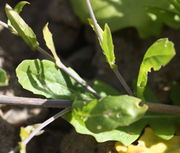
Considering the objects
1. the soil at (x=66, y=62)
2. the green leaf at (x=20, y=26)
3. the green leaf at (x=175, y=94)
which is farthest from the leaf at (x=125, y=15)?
the green leaf at (x=20, y=26)

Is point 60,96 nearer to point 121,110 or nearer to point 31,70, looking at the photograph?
point 31,70

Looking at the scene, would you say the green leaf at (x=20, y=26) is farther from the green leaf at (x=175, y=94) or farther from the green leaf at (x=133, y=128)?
the green leaf at (x=175, y=94)

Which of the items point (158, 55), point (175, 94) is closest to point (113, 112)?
point (158, 55)

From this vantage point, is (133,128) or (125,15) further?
(125,15)

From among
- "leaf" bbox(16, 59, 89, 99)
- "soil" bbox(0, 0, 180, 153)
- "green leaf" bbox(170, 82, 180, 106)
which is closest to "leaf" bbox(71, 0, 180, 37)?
"soil" bbox(0, 0, 180, 153)

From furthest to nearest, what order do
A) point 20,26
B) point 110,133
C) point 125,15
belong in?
point 125,15 < point 110,133 < point 20,26

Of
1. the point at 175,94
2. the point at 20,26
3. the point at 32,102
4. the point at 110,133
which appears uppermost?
the point at 20,26

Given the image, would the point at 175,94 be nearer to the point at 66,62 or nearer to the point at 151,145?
the point at 151,145

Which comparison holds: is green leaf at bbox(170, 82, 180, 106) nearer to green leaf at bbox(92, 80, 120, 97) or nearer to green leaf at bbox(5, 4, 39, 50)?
green leaf at bbox(92, 80, 120, 97)
